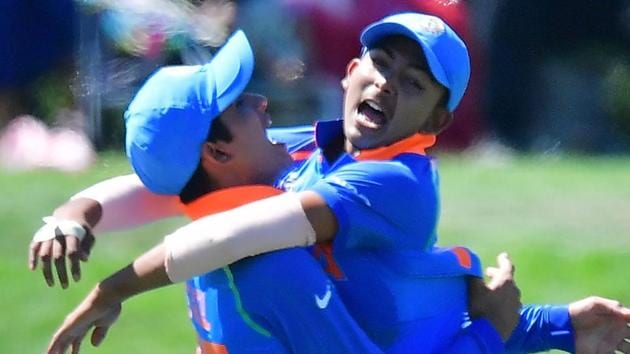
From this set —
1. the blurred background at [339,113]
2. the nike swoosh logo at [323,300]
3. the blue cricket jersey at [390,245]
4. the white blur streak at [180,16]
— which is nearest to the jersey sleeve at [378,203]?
the blue cricket jersey at [390,245]

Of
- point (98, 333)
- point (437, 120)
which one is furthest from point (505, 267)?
point (98, 333)

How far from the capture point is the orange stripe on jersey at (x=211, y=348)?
3439mm

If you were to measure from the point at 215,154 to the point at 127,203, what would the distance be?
35cm

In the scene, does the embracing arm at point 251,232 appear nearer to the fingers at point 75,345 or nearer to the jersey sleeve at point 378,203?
the jersey sleeve at point 378,203

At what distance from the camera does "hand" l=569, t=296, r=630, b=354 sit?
3844mm

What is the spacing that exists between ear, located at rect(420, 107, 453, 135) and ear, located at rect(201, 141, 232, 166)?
47 centimetres

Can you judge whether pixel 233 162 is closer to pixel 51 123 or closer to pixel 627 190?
pixel 627 190

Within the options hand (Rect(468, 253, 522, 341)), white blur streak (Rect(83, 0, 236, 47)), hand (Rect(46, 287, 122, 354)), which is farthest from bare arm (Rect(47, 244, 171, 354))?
white blur streak (Rect(83, 0, 236, 47))

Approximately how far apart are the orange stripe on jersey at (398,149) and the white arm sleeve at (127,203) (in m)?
0.48

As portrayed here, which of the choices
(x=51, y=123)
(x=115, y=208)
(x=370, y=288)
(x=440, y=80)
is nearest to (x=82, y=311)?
(x=115, y=208)

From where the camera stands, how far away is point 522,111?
37.3 feet

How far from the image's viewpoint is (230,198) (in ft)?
11.2

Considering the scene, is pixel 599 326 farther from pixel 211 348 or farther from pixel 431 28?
pixel 211 348

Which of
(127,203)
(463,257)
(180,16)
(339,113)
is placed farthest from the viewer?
(180,16)
